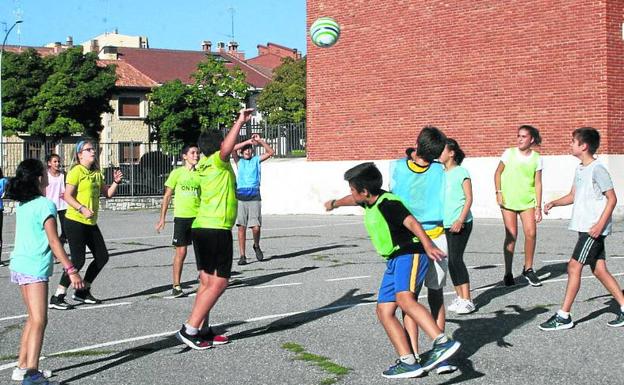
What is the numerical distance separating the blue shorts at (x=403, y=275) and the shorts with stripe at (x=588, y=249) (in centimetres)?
226

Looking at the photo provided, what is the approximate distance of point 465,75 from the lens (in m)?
25.5

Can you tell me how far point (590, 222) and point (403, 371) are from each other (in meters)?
2.79

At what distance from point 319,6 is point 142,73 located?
5274 cm

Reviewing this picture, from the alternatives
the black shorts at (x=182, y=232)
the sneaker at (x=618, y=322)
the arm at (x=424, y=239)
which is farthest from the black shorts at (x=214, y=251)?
the sneaker at (x=618, y=322)

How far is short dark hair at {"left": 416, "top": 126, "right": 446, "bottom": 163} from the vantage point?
7332 millimetres

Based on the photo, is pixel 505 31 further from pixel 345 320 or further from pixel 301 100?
pixel 301 100

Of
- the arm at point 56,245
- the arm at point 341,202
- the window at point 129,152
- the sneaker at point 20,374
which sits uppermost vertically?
the window at point 129,152

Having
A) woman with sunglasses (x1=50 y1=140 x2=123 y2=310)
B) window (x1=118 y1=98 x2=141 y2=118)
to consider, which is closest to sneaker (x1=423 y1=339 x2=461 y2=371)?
woman with sunglasses (x1=50 y1=140 x2=123 y2=310)

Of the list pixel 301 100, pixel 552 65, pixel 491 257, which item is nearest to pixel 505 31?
pixel 552 65

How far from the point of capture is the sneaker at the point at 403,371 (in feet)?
21.9

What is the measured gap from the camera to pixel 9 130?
2420 inches

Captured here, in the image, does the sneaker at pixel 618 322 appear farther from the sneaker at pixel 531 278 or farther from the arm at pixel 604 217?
the sneaker at pixel 531 278

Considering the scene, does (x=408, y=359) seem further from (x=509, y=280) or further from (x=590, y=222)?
(x=509, y=280)

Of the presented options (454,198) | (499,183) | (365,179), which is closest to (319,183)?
(499,183)
